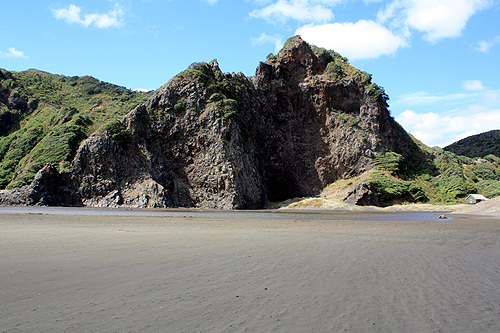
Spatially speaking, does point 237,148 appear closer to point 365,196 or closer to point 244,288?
point 365,196

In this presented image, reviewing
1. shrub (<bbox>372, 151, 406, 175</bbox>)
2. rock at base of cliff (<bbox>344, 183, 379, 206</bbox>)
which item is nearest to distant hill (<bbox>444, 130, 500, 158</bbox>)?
shrub (<bbox>372, 151, 406, 175</bbox>)

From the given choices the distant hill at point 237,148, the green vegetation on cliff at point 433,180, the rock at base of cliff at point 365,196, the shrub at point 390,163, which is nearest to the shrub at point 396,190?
the green vegetation on cliff at point 433,180

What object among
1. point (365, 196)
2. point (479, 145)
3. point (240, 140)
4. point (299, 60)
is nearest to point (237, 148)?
point (240, 140)

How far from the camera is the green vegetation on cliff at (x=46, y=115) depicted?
160 ft

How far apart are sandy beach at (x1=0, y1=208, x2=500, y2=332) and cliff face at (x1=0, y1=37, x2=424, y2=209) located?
1368 inches

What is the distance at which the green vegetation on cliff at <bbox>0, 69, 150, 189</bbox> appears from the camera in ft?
160

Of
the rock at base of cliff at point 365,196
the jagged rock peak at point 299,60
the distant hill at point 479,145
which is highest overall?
the jagged rock peak at point 299,60

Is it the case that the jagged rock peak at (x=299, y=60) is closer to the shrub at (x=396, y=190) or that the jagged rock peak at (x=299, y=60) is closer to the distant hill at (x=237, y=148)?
the distant hill at (x=237, y=148)

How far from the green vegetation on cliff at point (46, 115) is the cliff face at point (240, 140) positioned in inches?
309

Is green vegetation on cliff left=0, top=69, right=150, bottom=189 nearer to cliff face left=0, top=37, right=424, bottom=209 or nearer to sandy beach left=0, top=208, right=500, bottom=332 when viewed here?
cliff face left=0, top=37, right=424, bottom=209

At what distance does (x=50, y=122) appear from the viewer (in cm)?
6022

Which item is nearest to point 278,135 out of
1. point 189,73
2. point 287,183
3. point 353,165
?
point 287,183

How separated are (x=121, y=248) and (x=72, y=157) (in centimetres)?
4510

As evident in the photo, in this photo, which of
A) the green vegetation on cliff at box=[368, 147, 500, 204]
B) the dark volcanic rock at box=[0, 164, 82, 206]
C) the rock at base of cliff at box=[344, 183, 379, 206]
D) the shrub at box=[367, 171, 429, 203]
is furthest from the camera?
the green vegetation on cliff at box=[368, 147, 500, 204]
